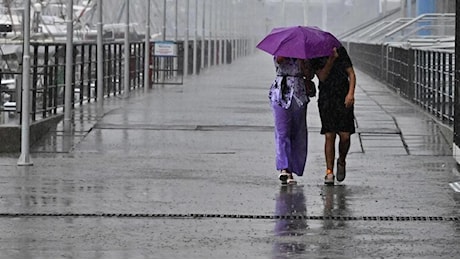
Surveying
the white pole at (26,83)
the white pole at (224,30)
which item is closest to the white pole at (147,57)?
the white pole at (26,83)

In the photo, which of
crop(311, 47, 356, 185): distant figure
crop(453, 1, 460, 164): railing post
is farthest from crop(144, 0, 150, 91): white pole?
crop(311, 47, 356, 185): distant figure

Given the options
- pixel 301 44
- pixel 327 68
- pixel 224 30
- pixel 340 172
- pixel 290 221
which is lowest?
pixel 290 221

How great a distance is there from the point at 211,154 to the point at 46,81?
3.94 m

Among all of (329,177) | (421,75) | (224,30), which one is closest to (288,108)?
(329,177)

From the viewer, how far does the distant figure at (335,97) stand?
1355 centimetres

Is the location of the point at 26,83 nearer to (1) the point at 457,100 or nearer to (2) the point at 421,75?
(1) the point at 457,100

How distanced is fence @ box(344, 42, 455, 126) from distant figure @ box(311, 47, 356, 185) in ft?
15.2

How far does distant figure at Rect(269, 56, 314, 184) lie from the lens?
1371cm

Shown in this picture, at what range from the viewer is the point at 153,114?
2338 cm

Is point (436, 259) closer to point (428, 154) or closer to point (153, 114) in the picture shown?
point (428, 154)

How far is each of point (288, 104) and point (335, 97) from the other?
1.63 feet

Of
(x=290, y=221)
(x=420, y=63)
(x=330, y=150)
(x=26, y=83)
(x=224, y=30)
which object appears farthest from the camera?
(x=224, y=30)

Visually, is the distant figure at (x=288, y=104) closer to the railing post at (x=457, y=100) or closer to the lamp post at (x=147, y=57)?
the railing post at (x=457, y=100)

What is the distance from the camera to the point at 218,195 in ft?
42.0
